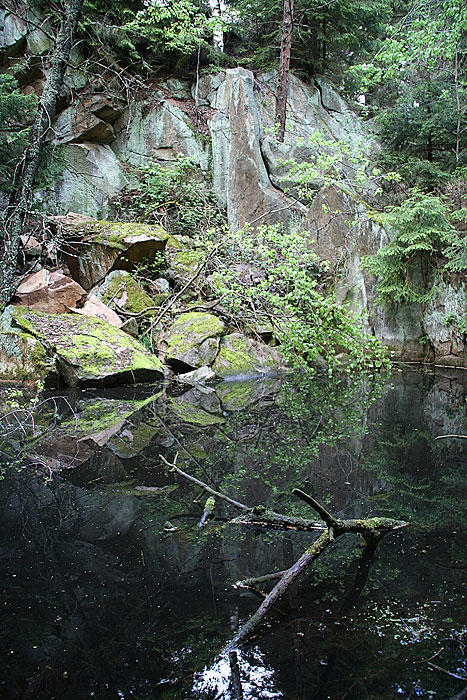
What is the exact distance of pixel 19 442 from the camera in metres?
4.07

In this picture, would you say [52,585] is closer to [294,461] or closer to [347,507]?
[347,507]

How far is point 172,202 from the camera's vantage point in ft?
37.1

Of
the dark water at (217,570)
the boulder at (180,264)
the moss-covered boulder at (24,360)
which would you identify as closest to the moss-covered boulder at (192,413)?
the dark water at (217,570)

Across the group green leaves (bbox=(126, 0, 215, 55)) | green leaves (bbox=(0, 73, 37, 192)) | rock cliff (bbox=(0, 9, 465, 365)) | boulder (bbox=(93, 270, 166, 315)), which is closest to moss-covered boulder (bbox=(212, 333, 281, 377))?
boulder (bbox=(93, 270, 166, 315))

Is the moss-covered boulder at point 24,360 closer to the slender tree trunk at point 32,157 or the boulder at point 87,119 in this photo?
the slender tree trunk at point 32,157

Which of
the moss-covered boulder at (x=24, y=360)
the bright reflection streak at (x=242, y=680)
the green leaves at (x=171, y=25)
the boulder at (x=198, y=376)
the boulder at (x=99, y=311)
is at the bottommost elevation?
the boulder at (x=198, y=376)

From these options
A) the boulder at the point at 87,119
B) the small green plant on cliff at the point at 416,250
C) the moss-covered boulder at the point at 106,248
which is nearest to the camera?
the small green plant on cliff at the point at 416,250

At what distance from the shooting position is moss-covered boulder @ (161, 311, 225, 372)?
7785 millimetres

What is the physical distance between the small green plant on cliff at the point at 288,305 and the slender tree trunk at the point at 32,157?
3.36m

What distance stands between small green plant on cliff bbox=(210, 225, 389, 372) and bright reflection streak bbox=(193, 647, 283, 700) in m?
6.40

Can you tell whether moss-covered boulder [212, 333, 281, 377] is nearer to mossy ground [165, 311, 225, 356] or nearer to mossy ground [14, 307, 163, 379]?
mossy ground [165, 311, 225, 356]

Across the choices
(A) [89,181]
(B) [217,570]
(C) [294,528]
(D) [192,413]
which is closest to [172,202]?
(A) [89,181]

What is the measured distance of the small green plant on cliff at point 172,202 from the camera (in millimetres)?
11445

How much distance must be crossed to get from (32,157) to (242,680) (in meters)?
7.81
